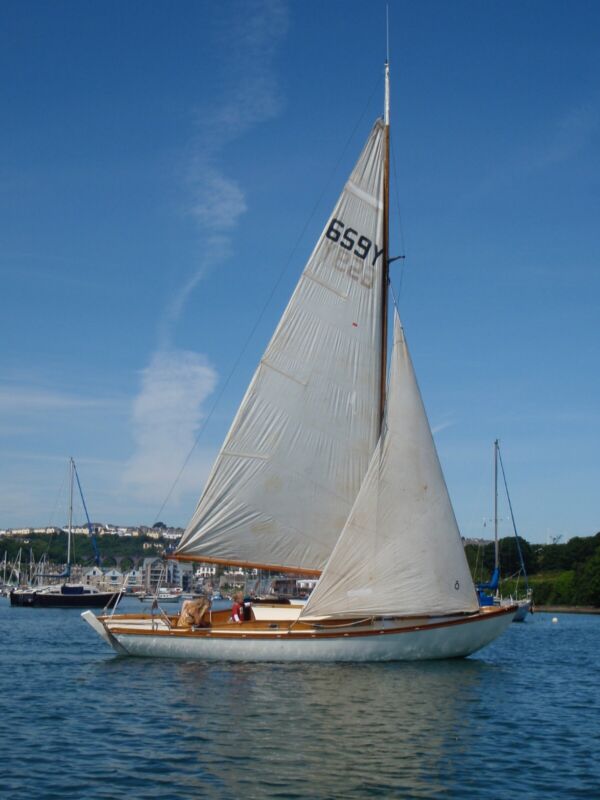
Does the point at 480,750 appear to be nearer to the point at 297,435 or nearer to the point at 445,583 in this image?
the point at 445,583

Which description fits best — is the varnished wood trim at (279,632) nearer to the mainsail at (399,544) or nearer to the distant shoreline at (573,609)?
the mainsail at (399,544)

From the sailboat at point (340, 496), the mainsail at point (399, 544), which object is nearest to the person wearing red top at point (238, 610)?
the sailboat at point (340, 496)

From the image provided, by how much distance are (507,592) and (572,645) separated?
247ft

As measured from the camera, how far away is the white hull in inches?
1147

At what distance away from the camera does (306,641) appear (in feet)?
95.4

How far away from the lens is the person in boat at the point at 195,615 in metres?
30.7

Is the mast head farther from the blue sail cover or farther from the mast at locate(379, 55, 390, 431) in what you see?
the blue sail cover

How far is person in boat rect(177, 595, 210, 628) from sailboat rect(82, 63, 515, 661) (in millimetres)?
397

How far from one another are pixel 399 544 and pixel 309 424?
5336 mm

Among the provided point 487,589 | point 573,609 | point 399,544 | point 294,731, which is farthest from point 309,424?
point 573,609

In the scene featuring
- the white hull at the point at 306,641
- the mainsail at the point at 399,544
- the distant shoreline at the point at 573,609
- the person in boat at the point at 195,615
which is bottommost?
the distant shoreline at the point at 573,609

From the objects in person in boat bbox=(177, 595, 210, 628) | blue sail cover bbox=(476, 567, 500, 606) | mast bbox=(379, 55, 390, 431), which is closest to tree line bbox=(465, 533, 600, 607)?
blue sail cover bbox=(476, 567, 500, 606)

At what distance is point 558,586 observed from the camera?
378ft

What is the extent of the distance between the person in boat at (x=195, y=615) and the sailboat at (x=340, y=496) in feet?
1.30
